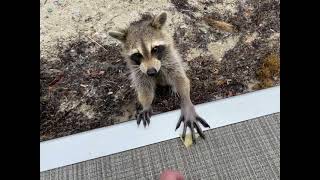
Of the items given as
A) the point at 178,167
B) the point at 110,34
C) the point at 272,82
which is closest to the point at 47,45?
the point at 110,34

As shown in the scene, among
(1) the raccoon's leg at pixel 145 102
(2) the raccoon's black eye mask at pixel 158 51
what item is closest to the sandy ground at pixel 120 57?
(1) the raccoon's leg at pixel 145 102

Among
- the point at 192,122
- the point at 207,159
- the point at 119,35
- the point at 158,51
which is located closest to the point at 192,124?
the point at 192,122

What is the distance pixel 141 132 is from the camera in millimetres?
1566

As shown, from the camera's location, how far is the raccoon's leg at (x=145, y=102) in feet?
5.19

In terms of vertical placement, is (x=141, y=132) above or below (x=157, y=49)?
below

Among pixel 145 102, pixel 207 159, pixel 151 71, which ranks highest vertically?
pixel 151 71

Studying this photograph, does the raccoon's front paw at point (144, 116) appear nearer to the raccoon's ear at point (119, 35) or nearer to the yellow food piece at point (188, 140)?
the yellow food piece at point (188, 140)

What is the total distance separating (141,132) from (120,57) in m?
0.28

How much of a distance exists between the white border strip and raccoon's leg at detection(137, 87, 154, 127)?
19mm

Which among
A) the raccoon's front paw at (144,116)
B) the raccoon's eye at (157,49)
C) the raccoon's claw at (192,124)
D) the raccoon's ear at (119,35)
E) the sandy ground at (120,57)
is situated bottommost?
the raccoon's claw at (192,124)

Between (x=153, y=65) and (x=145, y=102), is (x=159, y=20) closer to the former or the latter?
(x=153, y=65)

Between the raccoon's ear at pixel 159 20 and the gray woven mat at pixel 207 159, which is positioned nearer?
the gray woven mat at pixel 207 159

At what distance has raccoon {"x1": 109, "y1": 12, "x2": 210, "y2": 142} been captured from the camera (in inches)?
61.2

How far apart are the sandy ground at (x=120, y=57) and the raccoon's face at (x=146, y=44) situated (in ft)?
0.34
